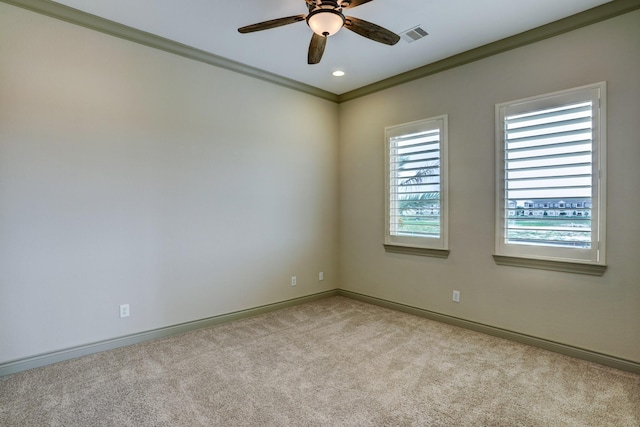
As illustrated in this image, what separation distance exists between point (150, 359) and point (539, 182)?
3748 mm

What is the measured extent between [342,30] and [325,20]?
36.6 inches

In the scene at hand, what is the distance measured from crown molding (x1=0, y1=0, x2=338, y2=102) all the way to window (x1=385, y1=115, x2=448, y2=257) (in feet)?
5.24

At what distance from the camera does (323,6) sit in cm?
228

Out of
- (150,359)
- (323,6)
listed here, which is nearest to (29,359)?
(150,359)

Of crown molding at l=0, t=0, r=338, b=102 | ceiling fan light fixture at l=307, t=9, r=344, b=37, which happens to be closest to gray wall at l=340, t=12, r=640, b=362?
crown molding at l=0, t=0, r=338, b=102

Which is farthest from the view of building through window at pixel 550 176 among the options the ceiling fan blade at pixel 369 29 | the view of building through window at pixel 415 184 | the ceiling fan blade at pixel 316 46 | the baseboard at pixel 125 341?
the baseboard at pixel 125 341

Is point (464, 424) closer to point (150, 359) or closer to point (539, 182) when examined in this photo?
point (539, 182)

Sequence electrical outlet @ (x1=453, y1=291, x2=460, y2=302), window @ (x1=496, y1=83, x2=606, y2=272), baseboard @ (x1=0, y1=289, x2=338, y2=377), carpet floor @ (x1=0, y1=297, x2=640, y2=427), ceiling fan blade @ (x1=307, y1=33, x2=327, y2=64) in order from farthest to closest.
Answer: electrical outlet @ (x1=453, y1=291, x2=460, y2=302) → window @ (x1=496, y1=83, x2=606, y2=272) → baseboard @ (x1=0, y1=289, x2=338, y2=377) → ceiling fan blade @ (x1=307, y1=33, x2=327, y2=64) → carpet floor @ (x1=0, y1=297, x2=640, y2=427)

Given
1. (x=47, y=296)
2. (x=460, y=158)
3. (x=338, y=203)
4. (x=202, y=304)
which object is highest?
(x=460, y=158)

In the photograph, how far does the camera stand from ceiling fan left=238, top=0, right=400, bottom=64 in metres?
2.27

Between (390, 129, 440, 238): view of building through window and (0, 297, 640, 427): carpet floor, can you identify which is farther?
(390, 129, 440, 238): view of building through window

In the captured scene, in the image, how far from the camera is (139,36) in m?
3.21

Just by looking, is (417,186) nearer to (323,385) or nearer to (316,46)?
(316,46)

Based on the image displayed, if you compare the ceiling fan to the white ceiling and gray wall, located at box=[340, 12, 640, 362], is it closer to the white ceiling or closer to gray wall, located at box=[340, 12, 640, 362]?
the white ceiling
